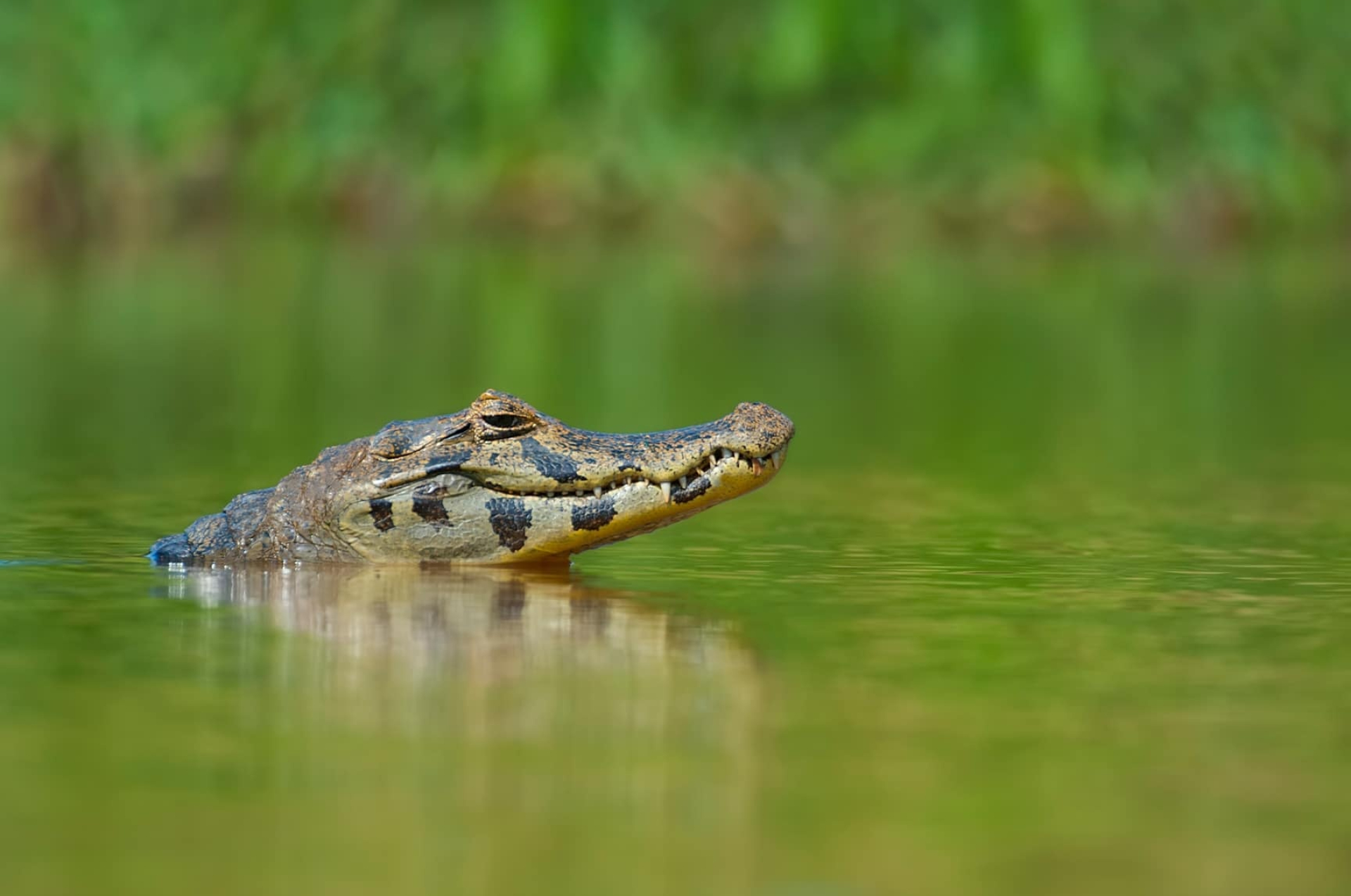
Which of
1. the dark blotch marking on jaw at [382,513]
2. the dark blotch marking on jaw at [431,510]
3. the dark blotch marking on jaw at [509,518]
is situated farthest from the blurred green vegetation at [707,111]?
the dark blotch marking on jaw at [509,518]

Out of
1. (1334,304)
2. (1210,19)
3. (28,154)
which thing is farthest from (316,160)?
(1334,304)

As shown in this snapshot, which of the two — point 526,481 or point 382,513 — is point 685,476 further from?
point 382,513

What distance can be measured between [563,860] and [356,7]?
32955 mm

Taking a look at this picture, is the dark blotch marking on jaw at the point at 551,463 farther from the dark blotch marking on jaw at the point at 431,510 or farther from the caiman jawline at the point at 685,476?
the dark blotch marking on jaw at the point at 431,510

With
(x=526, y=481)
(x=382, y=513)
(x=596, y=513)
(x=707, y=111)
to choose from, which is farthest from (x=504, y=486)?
(x=707, y=111)

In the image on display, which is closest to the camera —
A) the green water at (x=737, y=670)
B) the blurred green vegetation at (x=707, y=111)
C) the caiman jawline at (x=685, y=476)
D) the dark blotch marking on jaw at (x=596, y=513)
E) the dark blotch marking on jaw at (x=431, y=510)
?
the green water at (x=737, y=670)

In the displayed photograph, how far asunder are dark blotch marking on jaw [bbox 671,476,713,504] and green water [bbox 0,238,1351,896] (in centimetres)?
27

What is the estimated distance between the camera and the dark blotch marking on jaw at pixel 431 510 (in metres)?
8.18

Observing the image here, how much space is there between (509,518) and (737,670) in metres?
2.09

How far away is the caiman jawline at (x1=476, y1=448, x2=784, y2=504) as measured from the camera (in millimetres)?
7914

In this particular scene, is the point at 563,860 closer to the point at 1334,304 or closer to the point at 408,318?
the point at 408,318

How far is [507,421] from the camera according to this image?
8195 mm

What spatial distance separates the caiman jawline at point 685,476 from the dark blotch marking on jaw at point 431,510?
1.13 feet

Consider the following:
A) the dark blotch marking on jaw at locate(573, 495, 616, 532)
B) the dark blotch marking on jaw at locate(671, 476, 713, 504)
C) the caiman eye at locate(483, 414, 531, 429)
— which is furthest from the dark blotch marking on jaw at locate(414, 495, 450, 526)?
the dark blotch marking on jaw at locate(671, 476, 713, 504)
